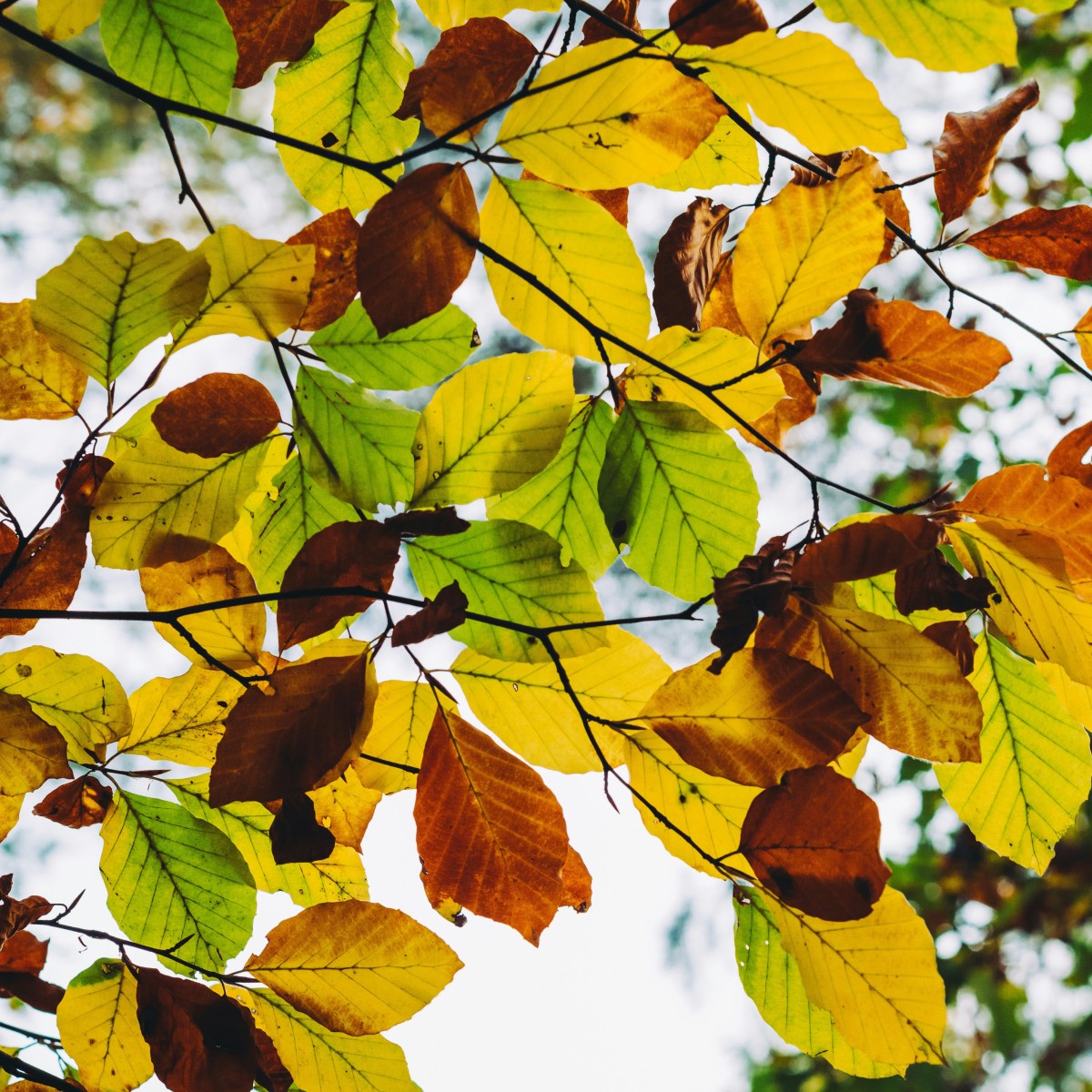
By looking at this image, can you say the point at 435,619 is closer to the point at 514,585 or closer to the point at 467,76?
the point at 514,585

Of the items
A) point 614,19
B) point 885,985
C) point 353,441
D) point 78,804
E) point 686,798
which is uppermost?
point 614,19

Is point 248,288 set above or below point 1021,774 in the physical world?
above

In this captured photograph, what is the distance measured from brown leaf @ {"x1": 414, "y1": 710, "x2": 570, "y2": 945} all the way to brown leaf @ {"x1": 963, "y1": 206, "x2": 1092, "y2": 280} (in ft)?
1.24

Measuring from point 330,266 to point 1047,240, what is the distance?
1.24 feet

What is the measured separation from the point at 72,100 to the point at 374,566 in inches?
195

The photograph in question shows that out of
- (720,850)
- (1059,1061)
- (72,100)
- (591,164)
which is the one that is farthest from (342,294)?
(72,100)

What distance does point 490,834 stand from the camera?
16.2 inches

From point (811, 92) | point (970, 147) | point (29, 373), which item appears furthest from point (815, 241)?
point (29, 373)

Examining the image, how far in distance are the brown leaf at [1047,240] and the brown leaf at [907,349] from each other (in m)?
0.13

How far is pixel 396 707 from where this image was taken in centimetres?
47

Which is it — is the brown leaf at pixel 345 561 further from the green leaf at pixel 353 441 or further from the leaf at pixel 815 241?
the leaf at pixel 815 241

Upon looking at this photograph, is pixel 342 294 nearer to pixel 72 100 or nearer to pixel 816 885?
pixel 816 885

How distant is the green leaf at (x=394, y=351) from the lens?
45cm

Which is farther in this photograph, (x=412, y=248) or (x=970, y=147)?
(x=970, y=147)
